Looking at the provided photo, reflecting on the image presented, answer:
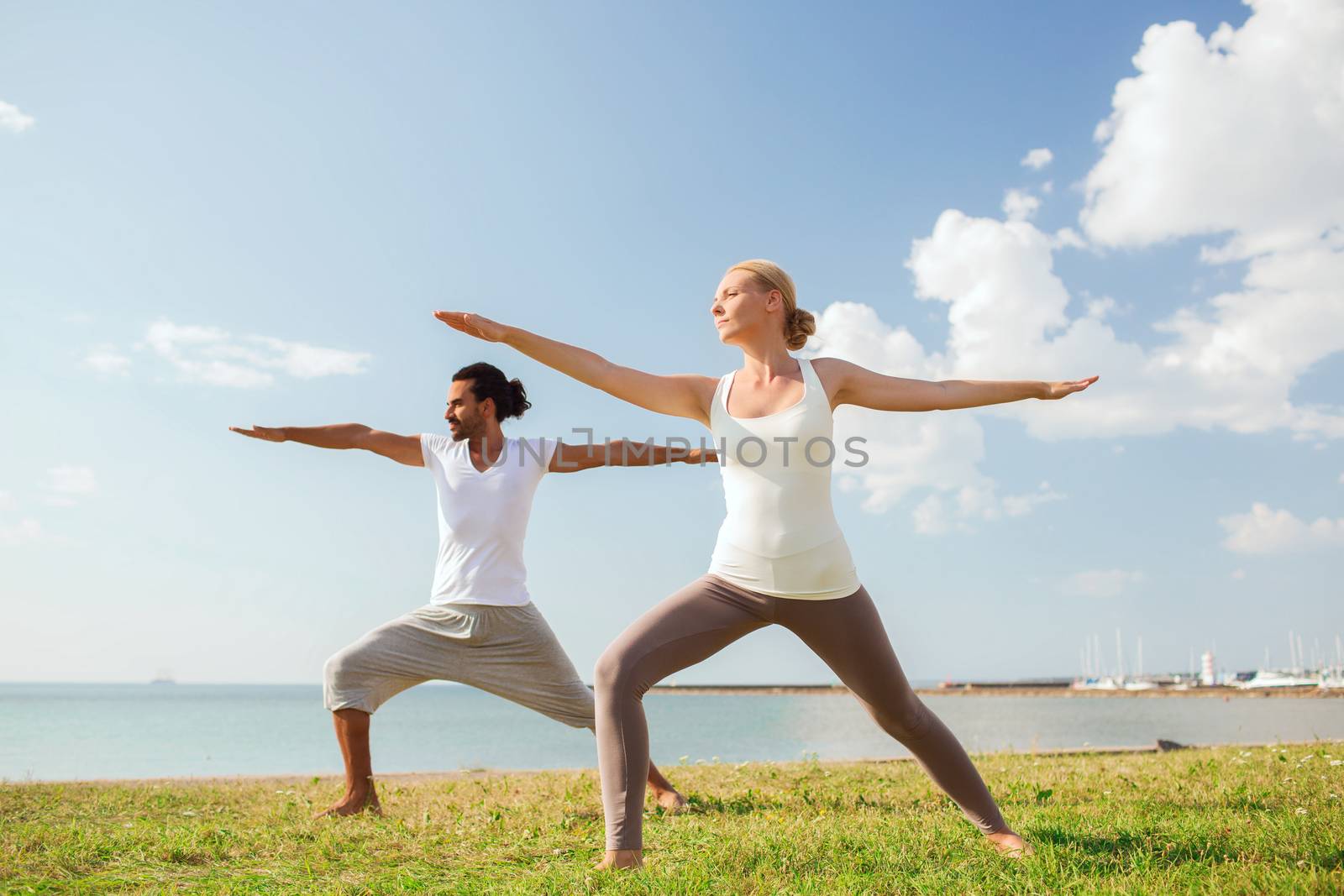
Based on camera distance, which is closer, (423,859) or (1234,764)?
(423,859)

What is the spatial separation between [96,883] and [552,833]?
203 cm

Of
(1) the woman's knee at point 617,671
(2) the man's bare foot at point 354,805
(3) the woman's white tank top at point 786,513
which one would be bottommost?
(2) the man's bare foot at point 354,805

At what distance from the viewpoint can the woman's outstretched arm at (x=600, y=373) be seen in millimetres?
3980

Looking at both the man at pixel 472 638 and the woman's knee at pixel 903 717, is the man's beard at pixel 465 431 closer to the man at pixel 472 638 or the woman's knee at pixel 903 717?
the man at pixel 472 638

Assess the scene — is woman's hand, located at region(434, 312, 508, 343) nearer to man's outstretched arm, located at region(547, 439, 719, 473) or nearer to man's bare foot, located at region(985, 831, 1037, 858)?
man's outstretched arm, located at region(547, 439, 719, 473)

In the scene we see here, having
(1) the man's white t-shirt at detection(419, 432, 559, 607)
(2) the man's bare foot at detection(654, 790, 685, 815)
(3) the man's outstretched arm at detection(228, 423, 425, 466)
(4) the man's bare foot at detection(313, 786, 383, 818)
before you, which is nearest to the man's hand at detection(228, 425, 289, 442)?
(3) the man's outstretched arm at detection(228, 423, 425, 466)

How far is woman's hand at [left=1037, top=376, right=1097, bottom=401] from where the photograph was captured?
4262mm

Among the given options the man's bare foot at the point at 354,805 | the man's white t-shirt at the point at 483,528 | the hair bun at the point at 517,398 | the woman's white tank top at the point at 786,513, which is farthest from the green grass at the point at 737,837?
the hair bun at the point at 517,398

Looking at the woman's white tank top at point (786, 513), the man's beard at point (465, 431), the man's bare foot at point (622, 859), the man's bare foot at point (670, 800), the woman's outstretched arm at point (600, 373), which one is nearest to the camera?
the man's bare foot at point (622, 859)

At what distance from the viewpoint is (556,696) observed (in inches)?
224

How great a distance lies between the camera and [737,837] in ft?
14.2

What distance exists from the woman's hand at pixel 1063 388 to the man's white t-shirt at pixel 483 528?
316cm

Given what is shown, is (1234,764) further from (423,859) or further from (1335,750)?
(423,859)

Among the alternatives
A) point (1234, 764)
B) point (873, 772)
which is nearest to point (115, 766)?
point (873, 772)
